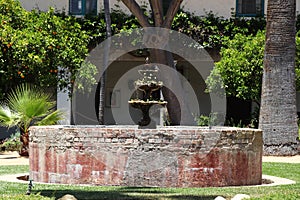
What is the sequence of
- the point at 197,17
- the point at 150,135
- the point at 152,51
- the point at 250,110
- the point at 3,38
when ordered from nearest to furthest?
the point at 150,135 < the point at 3,38 < the point at 152,51 < the point at 197,17 < the point at 250,110

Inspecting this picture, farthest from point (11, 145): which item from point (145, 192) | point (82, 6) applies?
point (145, 192)

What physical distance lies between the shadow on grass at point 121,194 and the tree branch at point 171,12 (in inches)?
405

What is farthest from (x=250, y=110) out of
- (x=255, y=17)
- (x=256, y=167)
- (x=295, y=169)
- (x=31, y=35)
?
(x=256, y=167)

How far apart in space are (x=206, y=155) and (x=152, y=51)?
Answer: 9.97m

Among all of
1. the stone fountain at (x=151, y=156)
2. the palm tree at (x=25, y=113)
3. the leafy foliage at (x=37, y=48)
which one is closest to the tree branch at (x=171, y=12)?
the leafy foliage at (x=37, y=48)

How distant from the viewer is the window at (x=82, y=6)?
25094mm

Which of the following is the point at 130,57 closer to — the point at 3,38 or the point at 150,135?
the point at 3,38

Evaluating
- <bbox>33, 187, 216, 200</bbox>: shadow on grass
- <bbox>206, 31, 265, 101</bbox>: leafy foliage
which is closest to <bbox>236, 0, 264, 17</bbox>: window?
<bbox>206, 31, 265, 101</bbox>: leafy foliage

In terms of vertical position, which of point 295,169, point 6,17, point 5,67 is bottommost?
point 295,169

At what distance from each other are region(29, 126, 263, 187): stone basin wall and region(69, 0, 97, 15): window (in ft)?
42.6

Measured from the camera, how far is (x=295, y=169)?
15250 millimetres

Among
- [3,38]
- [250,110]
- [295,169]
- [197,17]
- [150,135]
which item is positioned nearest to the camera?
[150,135]

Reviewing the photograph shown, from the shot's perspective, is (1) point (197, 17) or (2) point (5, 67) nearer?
(2) point (5, 67)

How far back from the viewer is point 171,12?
21.1 m
